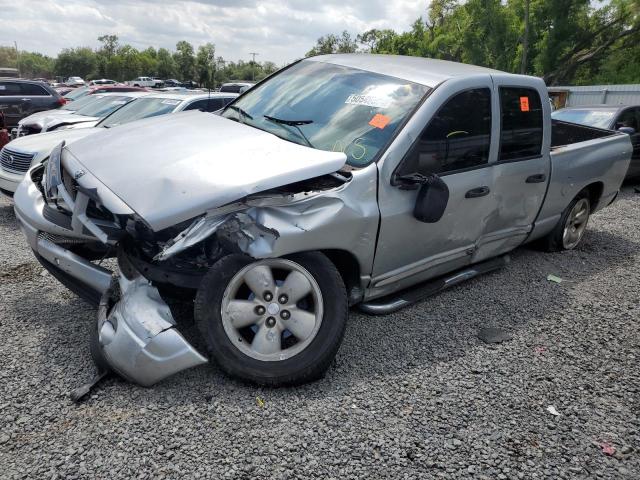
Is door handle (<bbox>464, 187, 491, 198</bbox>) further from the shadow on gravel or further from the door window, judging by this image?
the shadow on gravel

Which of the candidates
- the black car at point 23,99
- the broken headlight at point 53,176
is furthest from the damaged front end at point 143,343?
the black car at point 23,99

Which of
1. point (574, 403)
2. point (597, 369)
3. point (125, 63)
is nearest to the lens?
point (574, 403)

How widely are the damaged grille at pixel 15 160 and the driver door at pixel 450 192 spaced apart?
4714mm

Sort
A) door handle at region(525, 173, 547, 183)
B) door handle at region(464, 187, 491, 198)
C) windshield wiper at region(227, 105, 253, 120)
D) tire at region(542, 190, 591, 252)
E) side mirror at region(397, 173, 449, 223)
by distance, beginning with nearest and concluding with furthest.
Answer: side mirror at region(397, 173, 449, 223) → door handle at region(464, 187, 491, 198) → windshield wiper at region(227, 105, 253, 120) → door handle at region(525, 173, 547, 183) → tire at region(542, 190, 591, 252)

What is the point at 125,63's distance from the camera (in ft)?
288

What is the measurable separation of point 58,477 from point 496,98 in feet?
12.1

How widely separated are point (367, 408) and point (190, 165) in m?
1.66

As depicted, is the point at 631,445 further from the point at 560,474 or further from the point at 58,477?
the point at 58,477

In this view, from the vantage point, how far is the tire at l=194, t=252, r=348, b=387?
109 inches

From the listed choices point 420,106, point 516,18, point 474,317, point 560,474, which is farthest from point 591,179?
point 516,18

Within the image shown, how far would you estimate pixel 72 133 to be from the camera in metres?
6.71

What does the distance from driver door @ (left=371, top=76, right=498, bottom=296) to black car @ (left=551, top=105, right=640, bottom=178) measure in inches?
242

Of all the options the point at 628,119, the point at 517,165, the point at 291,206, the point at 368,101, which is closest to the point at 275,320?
the point at 291,206

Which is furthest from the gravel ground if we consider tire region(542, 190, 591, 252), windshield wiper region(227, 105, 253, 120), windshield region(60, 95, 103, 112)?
windshield region(60, 95, 103, 112)
